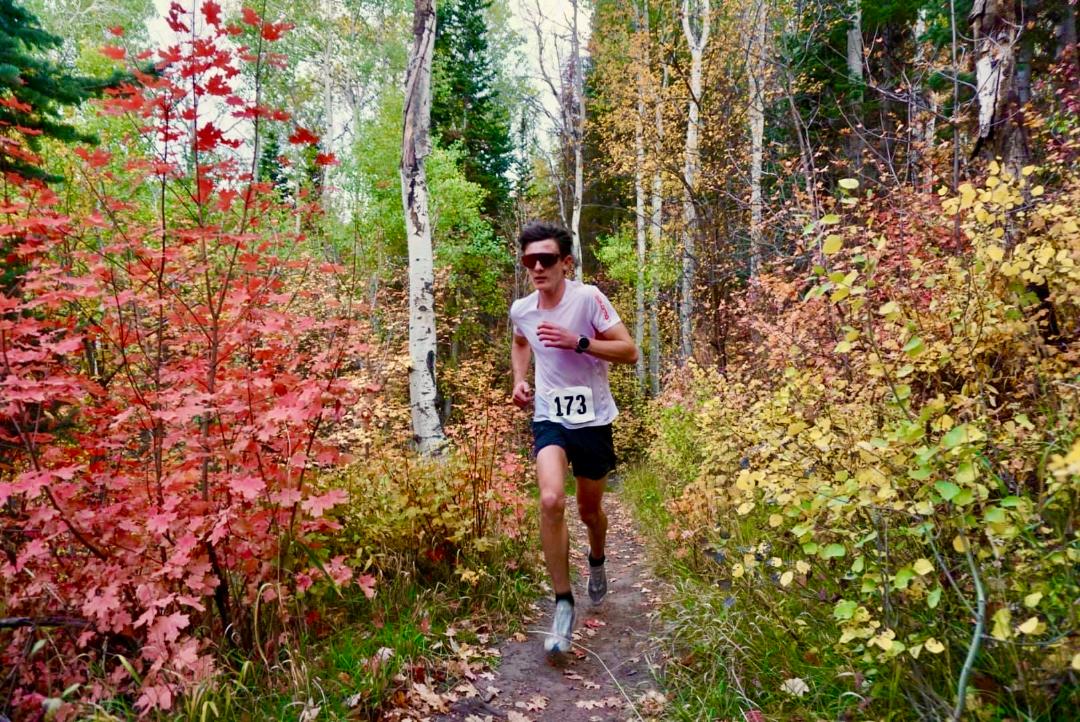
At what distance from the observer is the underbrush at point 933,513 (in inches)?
59.4

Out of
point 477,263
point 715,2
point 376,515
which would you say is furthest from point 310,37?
point 376,515

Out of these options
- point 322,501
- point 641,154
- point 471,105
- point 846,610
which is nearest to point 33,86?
point 322,501

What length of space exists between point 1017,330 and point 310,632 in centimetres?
318

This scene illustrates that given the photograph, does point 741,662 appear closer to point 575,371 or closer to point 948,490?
point 948,490

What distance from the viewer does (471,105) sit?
19375 mm

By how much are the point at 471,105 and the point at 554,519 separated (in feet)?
62.8

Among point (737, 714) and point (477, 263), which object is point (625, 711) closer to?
point (737, 714)

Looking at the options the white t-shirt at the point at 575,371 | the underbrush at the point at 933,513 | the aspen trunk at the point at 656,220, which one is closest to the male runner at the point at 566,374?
the white t-shirt at the point at 575,371

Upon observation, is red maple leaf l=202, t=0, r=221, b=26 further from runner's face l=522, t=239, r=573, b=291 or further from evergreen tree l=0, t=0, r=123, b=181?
evergreen tree l=0, t=0, r=123, b=181

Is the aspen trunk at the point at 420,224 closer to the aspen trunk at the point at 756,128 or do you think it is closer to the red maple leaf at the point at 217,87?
the red maple leaf at the point at 217,87

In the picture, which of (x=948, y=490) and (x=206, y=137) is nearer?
(x=948, y=490)

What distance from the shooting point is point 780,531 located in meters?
3.62

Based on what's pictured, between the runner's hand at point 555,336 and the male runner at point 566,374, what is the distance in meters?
0.05

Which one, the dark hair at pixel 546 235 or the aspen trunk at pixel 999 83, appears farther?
the dark hair at pixel 546 235
